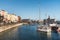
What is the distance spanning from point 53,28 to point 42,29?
31.1 ft

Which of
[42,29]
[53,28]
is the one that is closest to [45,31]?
[42,29]

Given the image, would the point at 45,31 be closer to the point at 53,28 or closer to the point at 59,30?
the point at 59,30

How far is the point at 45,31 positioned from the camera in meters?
58.5

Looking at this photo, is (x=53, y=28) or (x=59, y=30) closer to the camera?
(x=59, y=30)

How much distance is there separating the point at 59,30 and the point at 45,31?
602 cm

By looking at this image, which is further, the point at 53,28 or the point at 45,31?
the point at 53,28

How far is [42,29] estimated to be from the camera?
61.1 metres

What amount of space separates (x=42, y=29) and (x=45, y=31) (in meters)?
2.77

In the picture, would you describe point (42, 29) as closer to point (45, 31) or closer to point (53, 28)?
point (45, 31)

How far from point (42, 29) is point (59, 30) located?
20.9 feet

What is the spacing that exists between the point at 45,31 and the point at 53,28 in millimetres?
11359
